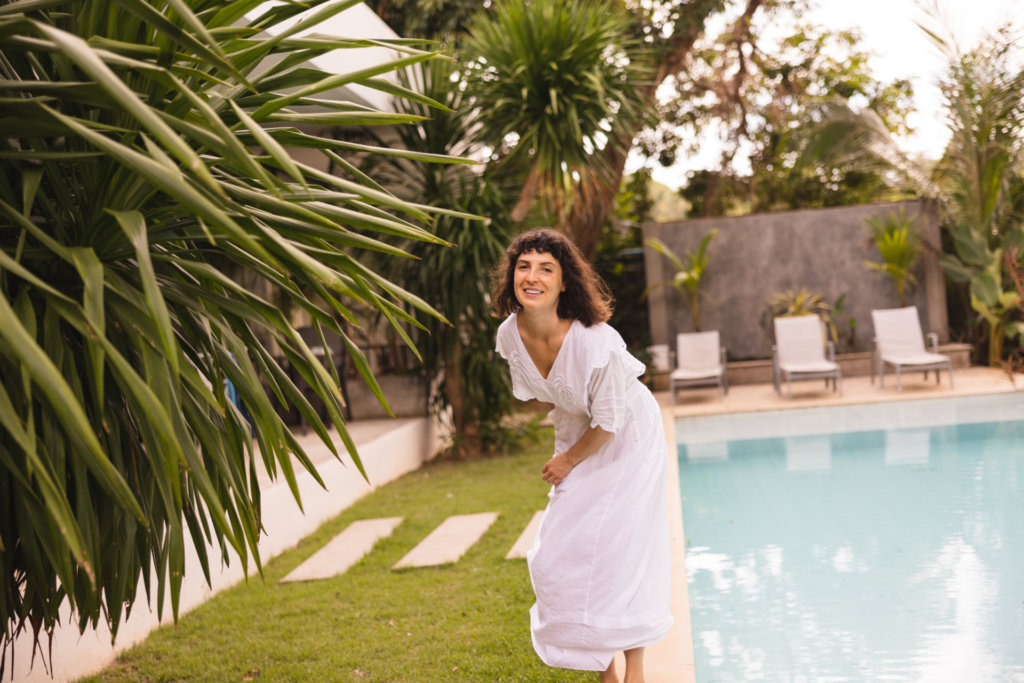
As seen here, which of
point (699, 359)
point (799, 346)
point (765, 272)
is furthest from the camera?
point (765, 272)

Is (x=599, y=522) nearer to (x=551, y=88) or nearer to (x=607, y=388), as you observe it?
(x=607, y=388)

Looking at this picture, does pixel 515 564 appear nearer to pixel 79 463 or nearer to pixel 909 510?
pixel 909 510

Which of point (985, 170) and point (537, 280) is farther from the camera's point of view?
point (985, 170)

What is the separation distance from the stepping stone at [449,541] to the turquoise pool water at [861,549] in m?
1.28

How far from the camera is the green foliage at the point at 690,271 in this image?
40.4ft

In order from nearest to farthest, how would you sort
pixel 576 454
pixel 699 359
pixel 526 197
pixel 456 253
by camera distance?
pixel 576 454 < pixel 456 253 < pixel 526 197 < pixel 699 359

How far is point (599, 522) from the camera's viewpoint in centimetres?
280

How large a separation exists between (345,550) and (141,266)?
14.0 feet

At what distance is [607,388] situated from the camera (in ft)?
8.93

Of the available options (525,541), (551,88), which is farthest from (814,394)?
(525,541)

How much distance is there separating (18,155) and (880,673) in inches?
126

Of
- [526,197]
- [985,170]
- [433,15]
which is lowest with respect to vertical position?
[526,197]

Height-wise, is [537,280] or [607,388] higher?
[537,280]

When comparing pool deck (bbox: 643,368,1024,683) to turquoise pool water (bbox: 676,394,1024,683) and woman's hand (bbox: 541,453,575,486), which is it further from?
woman's hand (bbox: 541,453,575,486)
